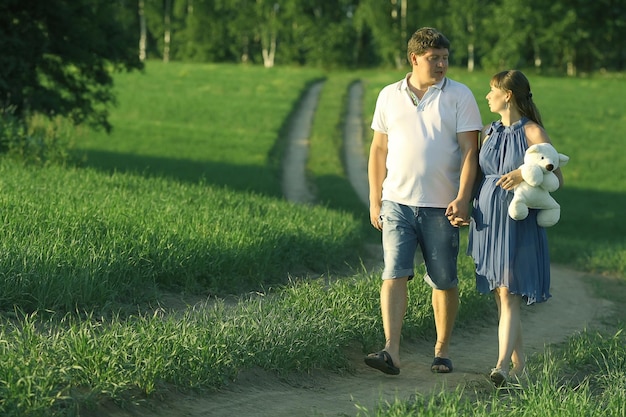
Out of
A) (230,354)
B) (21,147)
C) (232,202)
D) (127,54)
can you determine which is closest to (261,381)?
(230,354)

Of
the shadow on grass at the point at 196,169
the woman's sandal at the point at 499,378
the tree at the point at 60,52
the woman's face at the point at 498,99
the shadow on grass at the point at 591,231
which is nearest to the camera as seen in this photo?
the woman's sandal at the point at 499,378

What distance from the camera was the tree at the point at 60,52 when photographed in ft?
66.9

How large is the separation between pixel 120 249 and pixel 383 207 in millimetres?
2396

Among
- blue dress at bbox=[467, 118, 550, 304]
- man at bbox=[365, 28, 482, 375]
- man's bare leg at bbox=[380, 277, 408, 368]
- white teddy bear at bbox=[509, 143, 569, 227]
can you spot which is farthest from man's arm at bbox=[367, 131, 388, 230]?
white teddy bear at bbox=[509, 143, 569, 227]

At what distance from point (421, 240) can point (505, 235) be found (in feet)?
1.97

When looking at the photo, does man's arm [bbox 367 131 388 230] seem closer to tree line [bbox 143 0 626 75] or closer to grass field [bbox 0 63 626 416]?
grass field [bbox 0 63 626 416]

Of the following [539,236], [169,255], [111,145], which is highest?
[539,236]

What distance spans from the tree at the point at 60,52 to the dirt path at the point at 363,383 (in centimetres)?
1273

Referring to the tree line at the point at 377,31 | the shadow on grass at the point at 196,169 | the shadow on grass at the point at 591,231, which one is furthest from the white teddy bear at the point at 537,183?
the tree line at the point at 377,31

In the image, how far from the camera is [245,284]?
9.45m

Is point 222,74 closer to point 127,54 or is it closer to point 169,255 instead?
point 127,54

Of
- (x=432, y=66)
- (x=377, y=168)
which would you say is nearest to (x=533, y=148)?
(x=432, y=66)

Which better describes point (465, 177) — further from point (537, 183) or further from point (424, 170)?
point (537, 183)

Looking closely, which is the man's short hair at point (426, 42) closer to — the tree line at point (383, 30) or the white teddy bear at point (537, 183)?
the white teddy bear at point (537, 183)
